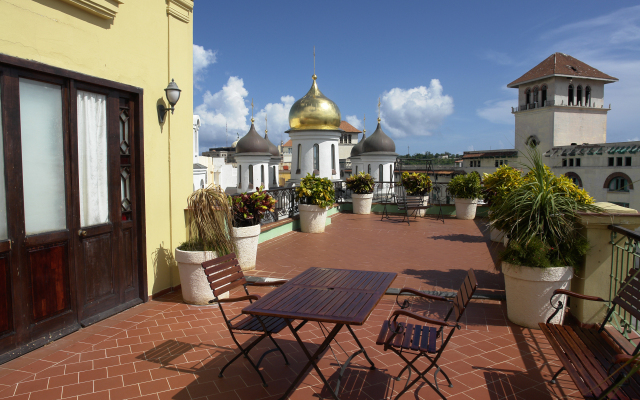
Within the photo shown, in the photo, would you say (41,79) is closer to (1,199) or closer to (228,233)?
(1,199)

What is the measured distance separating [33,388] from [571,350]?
172 inches

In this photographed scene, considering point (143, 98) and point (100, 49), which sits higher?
point (100, 49)

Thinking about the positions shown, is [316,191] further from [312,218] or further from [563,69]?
[563,69]

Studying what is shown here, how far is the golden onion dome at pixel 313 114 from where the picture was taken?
72.2 feet

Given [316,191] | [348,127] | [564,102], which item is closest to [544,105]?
[564,102]

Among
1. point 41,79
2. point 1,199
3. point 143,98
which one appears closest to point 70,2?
point 41,79

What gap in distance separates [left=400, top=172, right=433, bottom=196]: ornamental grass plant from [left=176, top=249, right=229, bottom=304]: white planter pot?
1127cm

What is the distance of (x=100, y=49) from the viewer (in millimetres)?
4957

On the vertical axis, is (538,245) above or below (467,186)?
below

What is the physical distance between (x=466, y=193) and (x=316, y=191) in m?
5.92

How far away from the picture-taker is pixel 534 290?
4.82 meters

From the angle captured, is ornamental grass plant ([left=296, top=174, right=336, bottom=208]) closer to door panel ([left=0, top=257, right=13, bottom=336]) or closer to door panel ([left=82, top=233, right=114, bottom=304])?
door panel ([left=82, top=233, right=114, bottom=304])

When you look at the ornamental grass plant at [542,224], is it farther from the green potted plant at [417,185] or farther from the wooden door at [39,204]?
the green potted plant at [417,185]

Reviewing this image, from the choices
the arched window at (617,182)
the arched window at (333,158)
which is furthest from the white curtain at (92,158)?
the arched window at (617,182)
